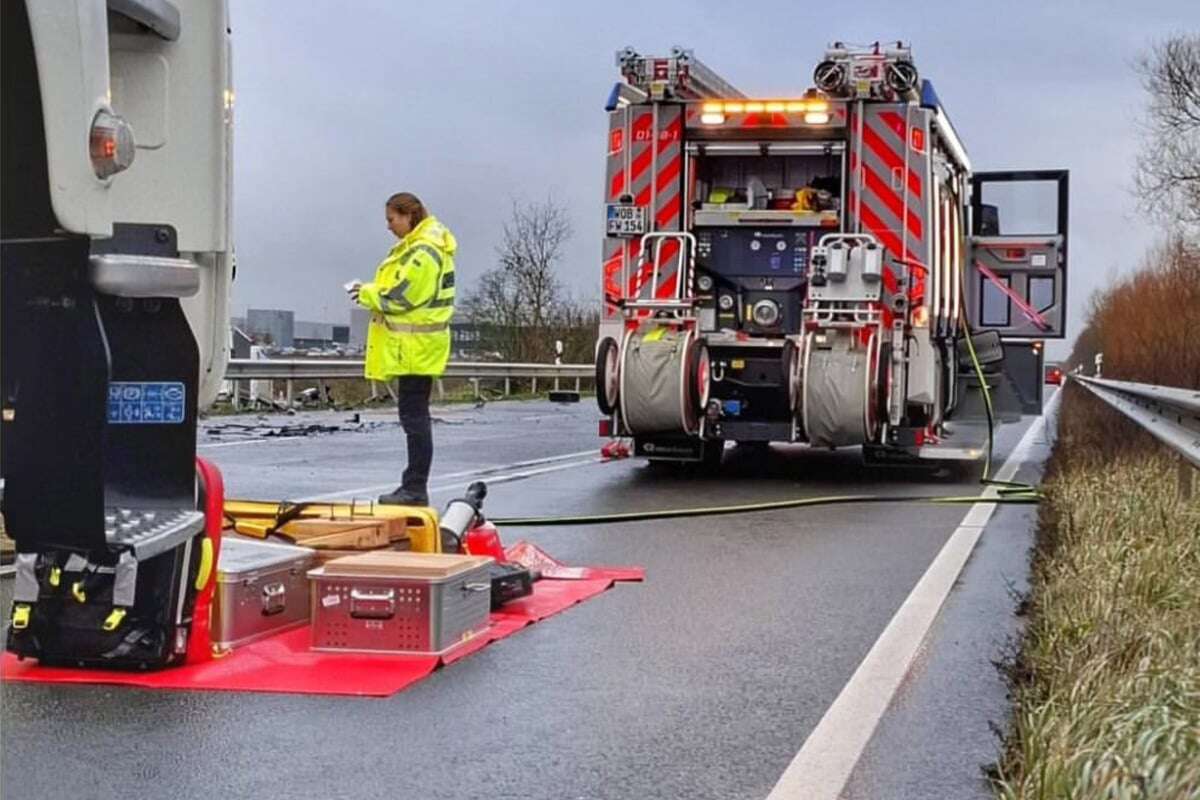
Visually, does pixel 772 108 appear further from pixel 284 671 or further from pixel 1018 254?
pixel 284 671

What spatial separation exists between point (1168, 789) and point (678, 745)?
1433mm

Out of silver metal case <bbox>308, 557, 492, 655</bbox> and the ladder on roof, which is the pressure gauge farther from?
silver metal case <bbox>308, 557, 492, 655</bbox>

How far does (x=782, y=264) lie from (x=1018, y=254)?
10.3 feet

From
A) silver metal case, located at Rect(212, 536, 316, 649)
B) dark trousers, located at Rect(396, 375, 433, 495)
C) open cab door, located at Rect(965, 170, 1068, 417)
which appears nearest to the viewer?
silver metal case, located at Rect(212, 536, 316, 649)

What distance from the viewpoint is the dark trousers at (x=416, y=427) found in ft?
27.1

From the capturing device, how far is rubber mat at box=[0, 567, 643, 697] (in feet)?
14.7

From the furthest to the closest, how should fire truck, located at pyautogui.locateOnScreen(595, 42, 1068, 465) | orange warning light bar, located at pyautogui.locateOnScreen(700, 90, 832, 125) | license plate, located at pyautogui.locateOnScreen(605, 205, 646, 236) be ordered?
license plate, located at pyautogui.locateOnScreen(605, 205, 646, 236), orange warning light bar, located at pyautogui.locateOnScreen(700, 90, 832, 125), fire truck, located at pyautogui.locateOnScreen(595, 42, 1068, 465)

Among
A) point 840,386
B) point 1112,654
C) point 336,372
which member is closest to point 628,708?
point 1112,654

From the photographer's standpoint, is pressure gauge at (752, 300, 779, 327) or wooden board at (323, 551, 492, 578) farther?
pressure gauge at (752, 300, 779, 327)

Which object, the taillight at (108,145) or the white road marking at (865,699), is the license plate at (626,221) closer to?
the white road marking at (865,699)

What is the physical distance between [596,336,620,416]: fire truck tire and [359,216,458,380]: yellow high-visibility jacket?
2.99 m

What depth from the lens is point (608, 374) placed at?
11.3 meters

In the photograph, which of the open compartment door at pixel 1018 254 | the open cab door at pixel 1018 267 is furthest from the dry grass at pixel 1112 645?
the open compartment door at pixel 1018 254

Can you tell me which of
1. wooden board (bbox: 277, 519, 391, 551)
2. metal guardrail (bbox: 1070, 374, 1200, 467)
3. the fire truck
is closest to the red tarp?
wooden board (bbox: 277, 519, 391, 551)
